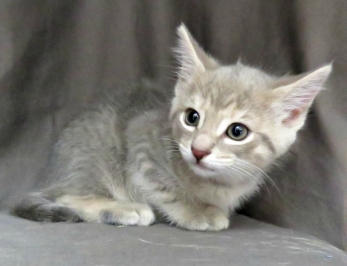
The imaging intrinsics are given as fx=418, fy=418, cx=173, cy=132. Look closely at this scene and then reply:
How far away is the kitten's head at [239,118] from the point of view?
1.11m

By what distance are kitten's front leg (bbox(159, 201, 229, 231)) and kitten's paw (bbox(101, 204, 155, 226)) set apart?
2.3 inches

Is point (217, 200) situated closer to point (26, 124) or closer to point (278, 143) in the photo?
point (278, 143)

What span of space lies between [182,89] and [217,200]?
36cm

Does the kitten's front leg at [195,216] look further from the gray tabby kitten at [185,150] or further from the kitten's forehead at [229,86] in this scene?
the kitten's forehead at [229,86]

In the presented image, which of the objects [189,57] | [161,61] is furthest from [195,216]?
[161,61]

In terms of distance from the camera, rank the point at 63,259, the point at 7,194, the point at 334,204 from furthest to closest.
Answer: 1. the point at 7,194
2. the point at 334,204
3. the point at 63,259

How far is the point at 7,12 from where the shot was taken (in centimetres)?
137

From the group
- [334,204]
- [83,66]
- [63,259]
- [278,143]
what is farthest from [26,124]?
[334,204]

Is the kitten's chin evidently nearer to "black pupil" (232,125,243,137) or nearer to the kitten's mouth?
the kitten's mouth

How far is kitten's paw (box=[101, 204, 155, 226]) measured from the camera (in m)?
1.18

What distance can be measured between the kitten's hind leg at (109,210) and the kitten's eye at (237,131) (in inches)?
13.0

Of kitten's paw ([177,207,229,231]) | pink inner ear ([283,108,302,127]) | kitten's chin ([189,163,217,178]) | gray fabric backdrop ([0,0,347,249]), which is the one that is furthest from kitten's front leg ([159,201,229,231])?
pink inner ear ([283,108,302,127])

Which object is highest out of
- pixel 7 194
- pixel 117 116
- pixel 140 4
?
pixel 140 4

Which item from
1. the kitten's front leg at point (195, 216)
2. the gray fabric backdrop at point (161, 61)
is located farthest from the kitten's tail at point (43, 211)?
the kitten's front leg at point (195, 216)
